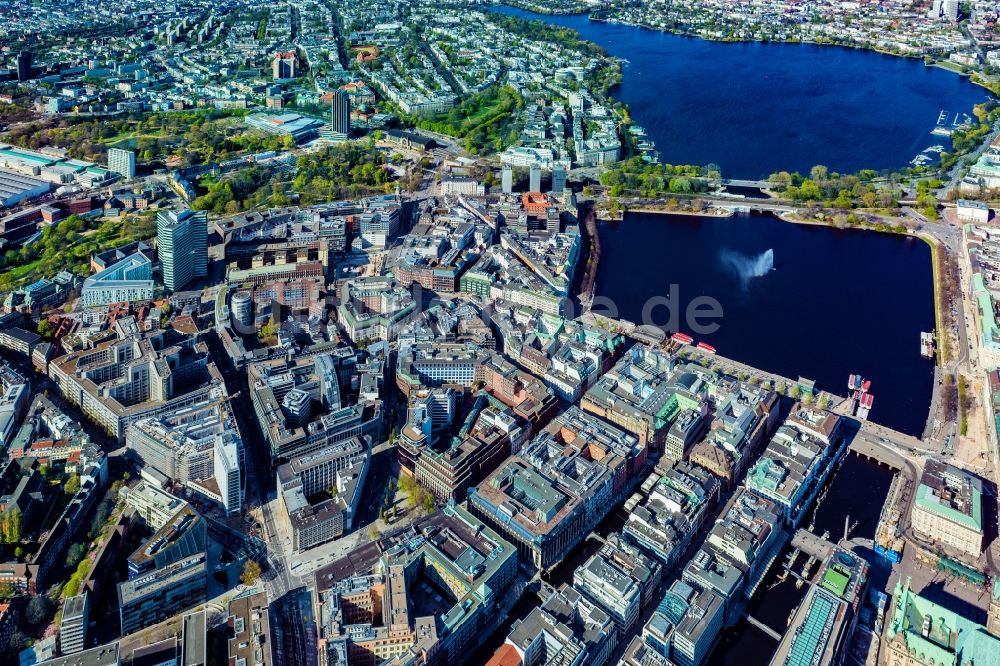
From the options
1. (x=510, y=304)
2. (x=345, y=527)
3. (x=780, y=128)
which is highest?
(x=780, y=128)

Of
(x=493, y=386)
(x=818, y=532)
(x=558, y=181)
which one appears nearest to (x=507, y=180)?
(x=558, y=181)

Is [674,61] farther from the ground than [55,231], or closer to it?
farther from the ground

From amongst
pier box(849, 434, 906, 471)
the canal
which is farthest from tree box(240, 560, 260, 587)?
pier box(849, 434, 906, 471)

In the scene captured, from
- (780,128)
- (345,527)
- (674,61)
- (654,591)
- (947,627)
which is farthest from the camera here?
(674,61)

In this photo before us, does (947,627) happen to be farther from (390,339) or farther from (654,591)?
Answer: (390,339)

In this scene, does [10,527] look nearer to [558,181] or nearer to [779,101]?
[558,181]

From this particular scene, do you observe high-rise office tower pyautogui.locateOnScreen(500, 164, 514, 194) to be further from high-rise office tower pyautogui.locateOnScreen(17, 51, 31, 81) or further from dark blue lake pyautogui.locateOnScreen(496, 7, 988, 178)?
high-rise office tower pyautogui.locateOnScreen(17, 51, 31, 81)

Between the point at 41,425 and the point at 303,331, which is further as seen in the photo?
the point at 303,331

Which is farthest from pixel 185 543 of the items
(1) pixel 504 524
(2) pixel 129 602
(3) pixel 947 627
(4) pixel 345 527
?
(3) pixel 947 627

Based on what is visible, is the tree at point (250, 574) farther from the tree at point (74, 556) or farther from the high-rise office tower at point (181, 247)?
the high-rise office tower at point (181, 247)
